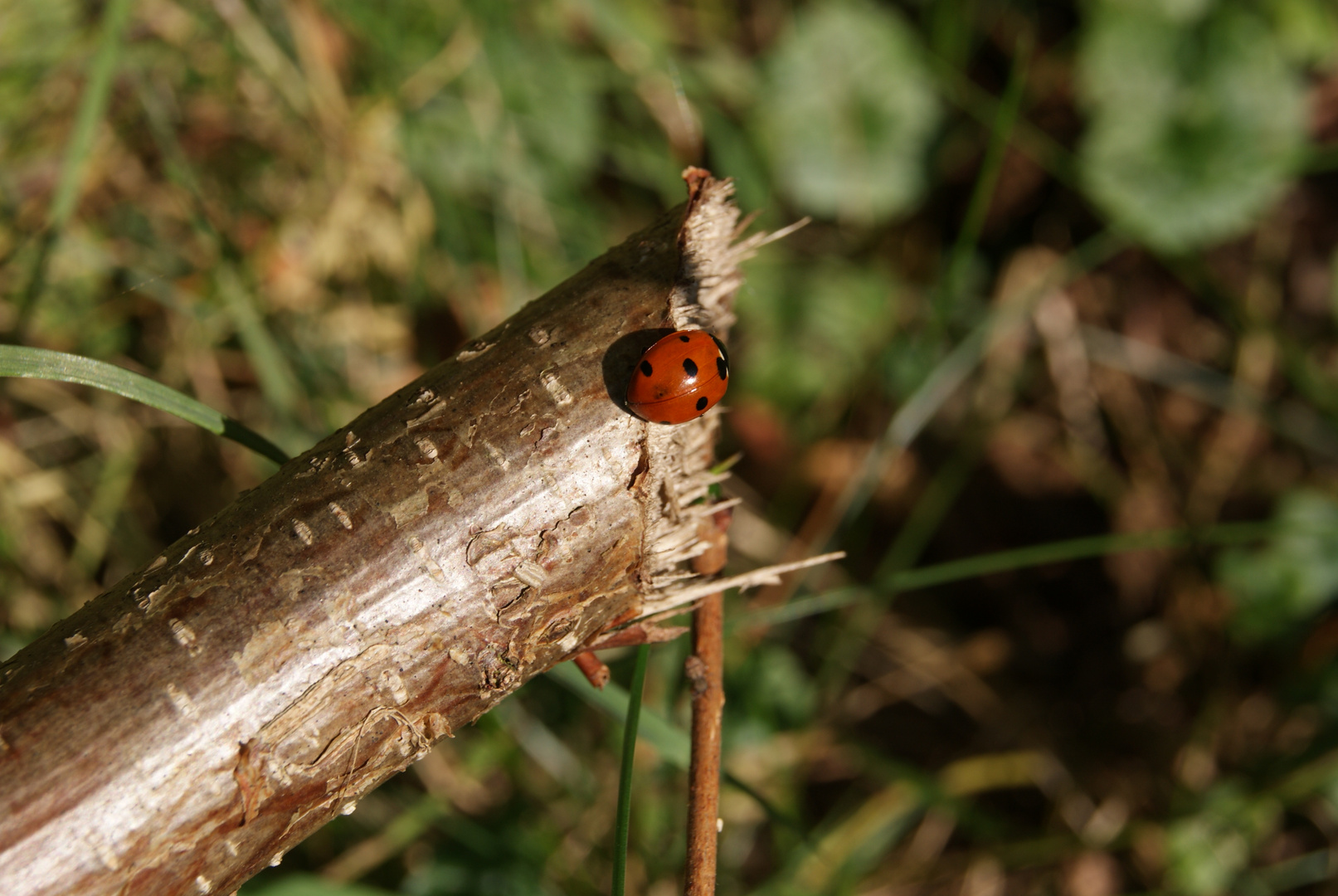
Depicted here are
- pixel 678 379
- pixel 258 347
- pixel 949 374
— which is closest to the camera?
pixel 678 379

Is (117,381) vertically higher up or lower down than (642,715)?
higher up

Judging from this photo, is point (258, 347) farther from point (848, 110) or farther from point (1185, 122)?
point (1185, 122)

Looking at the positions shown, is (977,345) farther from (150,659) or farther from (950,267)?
(150,659)

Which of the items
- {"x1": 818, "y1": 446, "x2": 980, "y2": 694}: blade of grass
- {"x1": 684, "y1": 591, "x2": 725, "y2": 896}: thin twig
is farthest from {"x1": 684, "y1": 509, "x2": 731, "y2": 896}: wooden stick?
{"x1": 818, "y1": 446, "x2": 980, "y2": 694}: blade of grass

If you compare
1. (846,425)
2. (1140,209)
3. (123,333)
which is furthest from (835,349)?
(123,333)

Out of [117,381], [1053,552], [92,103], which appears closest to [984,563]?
[1053,552]

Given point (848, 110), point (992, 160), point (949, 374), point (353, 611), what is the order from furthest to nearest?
1. point (848, 110)
2. point (949, 374)
3. point (992, 160)
4. point (353, 611)

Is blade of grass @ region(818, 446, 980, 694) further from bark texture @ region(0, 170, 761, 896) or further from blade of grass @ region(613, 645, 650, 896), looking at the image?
bark texture @ region(0, 170, 761, 896)
